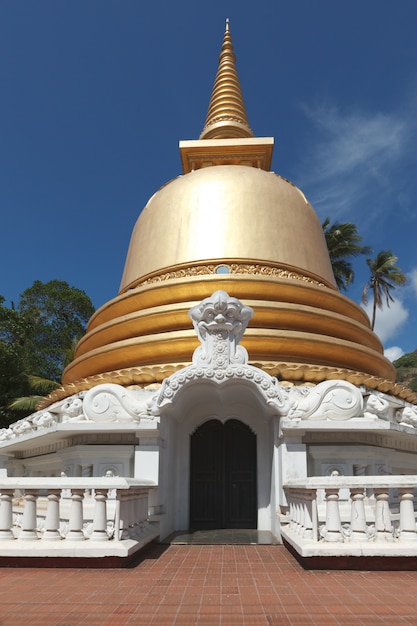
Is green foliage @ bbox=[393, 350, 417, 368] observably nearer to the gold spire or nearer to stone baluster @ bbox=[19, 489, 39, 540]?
the gold spire

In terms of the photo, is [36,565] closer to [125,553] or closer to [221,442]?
[125,553]

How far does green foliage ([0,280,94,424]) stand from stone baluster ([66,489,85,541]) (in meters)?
22.9

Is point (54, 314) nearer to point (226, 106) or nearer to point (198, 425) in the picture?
point (226, 106)

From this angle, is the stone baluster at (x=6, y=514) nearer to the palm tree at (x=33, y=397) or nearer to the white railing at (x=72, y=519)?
the white railing at (x=72, y=519)

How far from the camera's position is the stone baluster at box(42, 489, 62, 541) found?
7.29 meters

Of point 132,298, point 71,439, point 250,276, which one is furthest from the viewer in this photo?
point 132,298

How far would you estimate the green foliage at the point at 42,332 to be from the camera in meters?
29.4

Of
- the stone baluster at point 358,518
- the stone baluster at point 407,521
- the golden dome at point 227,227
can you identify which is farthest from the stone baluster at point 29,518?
the golden dome at point 227,227

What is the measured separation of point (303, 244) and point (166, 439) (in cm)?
890

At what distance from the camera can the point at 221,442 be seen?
444 inches

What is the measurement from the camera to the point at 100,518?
7172 mm

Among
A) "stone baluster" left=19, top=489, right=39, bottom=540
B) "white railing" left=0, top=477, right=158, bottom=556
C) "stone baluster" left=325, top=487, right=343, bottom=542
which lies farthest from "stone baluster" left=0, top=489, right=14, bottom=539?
"stone baluster" left=325, top=487, right=343, bottom=542

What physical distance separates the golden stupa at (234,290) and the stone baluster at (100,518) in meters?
4.75

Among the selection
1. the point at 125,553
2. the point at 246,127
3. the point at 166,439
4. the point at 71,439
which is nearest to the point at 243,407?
the point at 166,439
